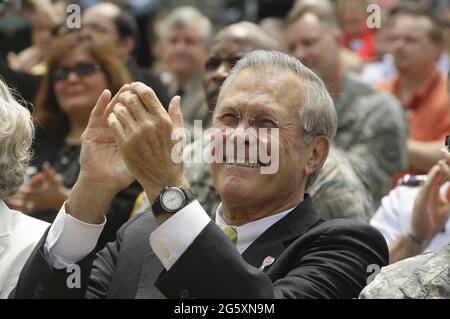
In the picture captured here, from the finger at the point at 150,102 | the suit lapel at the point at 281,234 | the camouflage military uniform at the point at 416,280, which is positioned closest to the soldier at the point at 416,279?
the camouflage military uniform at the point at 416,280

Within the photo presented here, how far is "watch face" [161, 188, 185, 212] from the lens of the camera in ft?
9.16

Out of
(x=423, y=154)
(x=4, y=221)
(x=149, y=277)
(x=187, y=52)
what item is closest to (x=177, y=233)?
(x=149, y=277)

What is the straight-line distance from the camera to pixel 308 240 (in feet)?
10.3

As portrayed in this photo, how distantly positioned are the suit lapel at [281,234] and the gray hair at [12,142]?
2.97 ft

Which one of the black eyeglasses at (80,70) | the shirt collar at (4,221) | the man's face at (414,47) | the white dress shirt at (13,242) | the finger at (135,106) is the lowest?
the man's face at (414,47)

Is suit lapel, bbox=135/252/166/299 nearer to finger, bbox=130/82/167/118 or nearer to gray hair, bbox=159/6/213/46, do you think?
finger, bbox=130/82/167/118

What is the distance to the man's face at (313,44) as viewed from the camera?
244 inches

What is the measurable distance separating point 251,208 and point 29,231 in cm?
81

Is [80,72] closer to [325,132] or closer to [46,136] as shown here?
[46,136]

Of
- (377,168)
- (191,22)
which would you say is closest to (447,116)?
(377,168)

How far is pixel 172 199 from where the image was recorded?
9.18 ft

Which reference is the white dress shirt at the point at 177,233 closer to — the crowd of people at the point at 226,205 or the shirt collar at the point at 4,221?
the crowd of people at the point at 226,205

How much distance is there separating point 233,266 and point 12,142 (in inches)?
43.7

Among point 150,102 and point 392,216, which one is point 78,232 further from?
point 392,216
